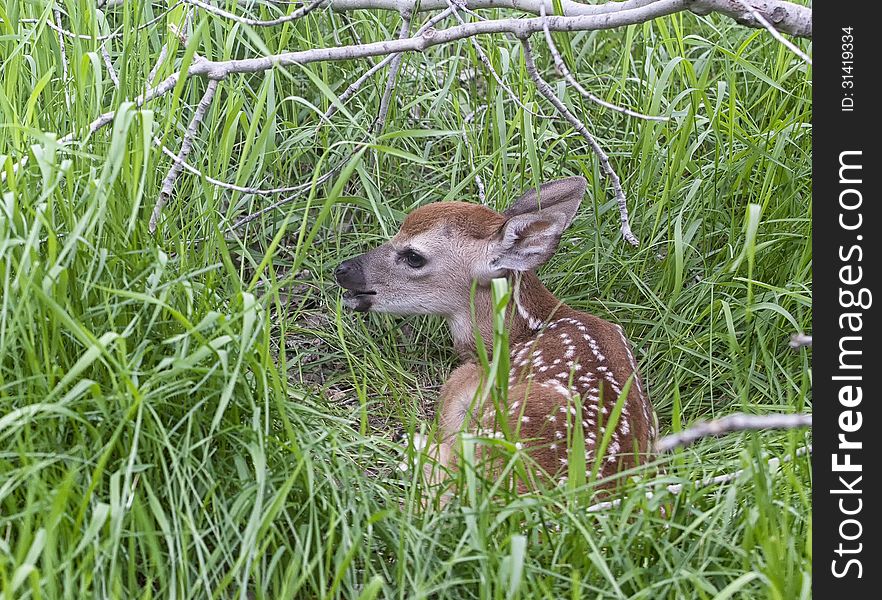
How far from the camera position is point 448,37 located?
344cm

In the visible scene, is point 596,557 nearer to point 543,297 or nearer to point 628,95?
point 543,297

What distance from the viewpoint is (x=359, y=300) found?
4133 mm

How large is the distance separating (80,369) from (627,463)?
147cm

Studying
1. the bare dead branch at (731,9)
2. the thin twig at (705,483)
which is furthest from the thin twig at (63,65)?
the thin twig at (705,483)

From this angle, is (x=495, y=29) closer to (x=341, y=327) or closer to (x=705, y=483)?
(x=341, y=327)

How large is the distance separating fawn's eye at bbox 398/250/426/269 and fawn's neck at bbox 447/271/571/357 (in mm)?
224

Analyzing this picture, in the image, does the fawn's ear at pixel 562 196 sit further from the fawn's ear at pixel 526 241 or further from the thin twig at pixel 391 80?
the thin twig at pixel 391 80

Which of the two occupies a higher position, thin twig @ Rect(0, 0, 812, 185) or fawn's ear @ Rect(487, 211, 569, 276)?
thin twig @ Rect(0, 0, 812, 185)

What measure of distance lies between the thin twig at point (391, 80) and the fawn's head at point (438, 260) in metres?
0.35

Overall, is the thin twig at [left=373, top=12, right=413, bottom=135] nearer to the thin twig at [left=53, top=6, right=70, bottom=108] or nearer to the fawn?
the fawn

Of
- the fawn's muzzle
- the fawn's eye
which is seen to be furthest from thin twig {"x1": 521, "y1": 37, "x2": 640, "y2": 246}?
the fawn's muzzle

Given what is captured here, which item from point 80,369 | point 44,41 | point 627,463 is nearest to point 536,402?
point 627,463

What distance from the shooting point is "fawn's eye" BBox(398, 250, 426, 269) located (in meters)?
4.12
